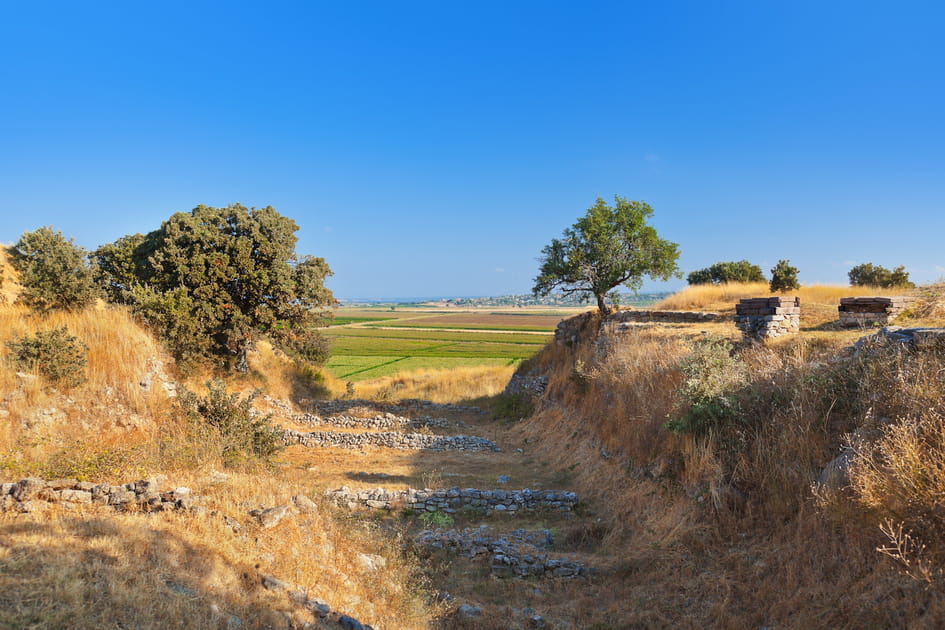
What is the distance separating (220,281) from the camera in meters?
17.2

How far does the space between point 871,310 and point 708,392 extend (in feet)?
33.0

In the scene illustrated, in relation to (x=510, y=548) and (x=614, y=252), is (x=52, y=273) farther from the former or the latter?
(x=614, y=252)

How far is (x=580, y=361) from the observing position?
717 inches

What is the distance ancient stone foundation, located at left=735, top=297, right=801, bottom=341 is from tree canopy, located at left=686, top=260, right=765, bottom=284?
3232 centimetres

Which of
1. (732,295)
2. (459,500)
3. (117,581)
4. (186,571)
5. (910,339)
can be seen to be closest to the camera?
(117,581)

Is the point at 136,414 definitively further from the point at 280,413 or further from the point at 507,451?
the point at 507,451

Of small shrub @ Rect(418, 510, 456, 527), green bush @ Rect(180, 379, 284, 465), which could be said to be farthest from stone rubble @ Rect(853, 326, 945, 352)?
green bush @ Rect(180, 379, 284, 465)

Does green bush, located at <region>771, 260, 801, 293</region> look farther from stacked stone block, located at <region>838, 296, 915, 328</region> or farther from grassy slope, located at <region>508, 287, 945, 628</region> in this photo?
grassy slope, located at <region>508, 287, 945, 628</region>

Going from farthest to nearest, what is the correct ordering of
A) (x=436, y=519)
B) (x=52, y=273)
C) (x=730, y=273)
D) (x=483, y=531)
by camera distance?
1. (x=730, y=273)
2. (x=52, y=273)
3. (x=436, y=519)
4. (x=483, y=531)

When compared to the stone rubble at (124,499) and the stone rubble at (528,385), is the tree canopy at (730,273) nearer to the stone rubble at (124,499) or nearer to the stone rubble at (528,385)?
the stone rubble at (528,385)

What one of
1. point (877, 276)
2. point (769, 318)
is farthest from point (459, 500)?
point (877, 276)

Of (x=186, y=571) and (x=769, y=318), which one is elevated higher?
(x=769, y=318)

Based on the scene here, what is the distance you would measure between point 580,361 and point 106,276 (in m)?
19.7

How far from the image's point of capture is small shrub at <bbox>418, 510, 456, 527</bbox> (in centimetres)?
898
